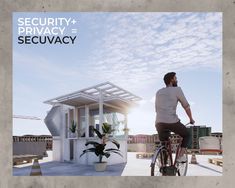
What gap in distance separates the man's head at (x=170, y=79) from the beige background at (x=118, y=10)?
0.77 metres

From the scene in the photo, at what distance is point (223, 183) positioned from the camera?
5.50 metres

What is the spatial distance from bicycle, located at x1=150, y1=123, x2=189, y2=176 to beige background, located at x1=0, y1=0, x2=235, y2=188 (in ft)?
0.32

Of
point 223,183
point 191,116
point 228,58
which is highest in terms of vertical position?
point 228,58

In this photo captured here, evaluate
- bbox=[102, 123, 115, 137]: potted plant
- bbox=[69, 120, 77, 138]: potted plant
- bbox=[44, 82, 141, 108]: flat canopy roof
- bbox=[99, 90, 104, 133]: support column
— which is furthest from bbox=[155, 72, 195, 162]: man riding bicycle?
bbox=[69, 120, 77, 138]: potted plant

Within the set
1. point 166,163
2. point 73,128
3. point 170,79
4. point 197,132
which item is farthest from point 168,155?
point 73,128

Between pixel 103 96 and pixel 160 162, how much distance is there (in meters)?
2.21

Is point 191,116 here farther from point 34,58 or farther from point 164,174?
point 34,58

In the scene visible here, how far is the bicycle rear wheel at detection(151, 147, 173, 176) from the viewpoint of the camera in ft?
17.9

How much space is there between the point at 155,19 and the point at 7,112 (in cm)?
270

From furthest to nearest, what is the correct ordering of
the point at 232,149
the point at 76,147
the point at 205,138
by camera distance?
the point at 76,147 < the point at 205,138 < the point at 232,149

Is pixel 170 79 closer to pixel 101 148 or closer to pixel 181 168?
pixel 181 168

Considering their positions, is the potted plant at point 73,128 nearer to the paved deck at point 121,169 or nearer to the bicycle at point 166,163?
the paved deck at point 121,169

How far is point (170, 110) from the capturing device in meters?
5.56

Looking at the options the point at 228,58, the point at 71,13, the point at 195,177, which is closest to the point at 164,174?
the point at 195,177
